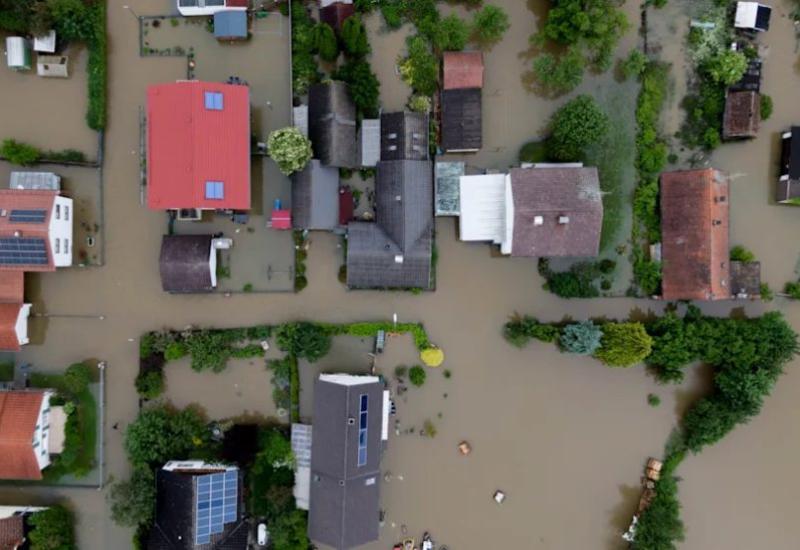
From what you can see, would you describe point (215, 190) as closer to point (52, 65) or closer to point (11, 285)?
point (52, 65)

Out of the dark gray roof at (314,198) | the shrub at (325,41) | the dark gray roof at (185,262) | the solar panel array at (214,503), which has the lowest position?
the solar panel array at (214,503)

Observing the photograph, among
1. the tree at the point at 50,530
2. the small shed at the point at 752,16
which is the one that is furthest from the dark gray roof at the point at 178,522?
the small shed at the point at 752,16

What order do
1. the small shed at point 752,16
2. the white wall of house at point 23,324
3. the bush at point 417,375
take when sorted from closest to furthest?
the white wall of house at point 23,324, the small shed at point 752,16, the bush at point 417,375

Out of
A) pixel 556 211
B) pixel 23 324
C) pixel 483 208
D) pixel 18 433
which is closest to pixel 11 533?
pixel 18 433

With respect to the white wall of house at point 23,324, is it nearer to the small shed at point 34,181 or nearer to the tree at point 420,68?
the small shed at point 34,181

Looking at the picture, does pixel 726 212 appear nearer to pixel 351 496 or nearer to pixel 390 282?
pixel 390 282

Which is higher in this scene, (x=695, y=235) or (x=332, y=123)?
(x=332, y=123)
